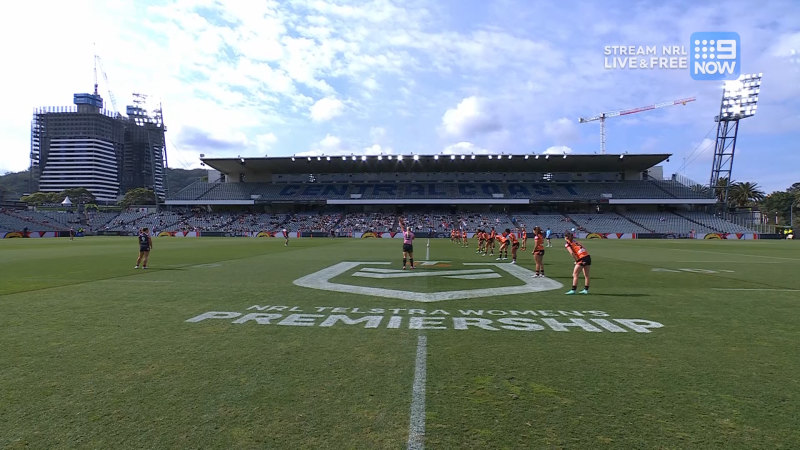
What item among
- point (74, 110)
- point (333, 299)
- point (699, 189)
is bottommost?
point (333, 299)

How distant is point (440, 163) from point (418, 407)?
69.9m

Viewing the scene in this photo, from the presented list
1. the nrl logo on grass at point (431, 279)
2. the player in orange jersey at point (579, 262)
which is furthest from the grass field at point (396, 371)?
the player in orange jersey at point (579, 262)

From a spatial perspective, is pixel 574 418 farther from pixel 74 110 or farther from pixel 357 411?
pixel 74 110

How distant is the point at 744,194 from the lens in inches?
3329

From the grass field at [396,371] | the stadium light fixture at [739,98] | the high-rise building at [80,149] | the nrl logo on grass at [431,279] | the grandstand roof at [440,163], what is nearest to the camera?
the grass field at [396,371]

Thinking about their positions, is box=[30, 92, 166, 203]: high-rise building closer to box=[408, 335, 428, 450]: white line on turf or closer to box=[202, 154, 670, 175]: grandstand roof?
box=[202, 154, 670, 175]: grandstand roof

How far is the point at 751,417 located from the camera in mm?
3654

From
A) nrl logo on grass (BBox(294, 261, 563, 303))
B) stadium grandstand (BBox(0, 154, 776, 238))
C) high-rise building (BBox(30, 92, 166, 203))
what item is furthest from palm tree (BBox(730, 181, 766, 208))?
high-rise building (BBox(30, 92, 166, 203))

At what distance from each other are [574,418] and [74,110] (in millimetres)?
245158

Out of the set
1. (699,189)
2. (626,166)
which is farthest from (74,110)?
(699,189)

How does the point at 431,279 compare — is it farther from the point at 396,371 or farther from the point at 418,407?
the point at 418,407

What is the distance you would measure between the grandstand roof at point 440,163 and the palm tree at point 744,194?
98.6 ft

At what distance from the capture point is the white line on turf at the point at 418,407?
10.6 ft

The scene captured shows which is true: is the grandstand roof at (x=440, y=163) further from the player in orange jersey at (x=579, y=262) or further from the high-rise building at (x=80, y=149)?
the high-rise building at (x=80, y=149)
